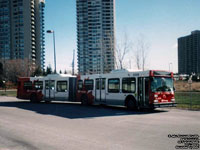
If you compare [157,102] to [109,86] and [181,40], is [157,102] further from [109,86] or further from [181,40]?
[181,40]

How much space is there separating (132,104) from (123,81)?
1940 mm

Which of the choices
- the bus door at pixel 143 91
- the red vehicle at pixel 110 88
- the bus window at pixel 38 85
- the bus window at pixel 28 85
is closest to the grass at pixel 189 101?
the red vehicle at pixel 110 88

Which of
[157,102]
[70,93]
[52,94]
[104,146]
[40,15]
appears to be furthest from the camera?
[40,15]

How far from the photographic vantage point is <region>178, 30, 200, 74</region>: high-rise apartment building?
15150 cm

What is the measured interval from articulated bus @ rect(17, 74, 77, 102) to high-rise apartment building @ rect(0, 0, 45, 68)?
105 meters

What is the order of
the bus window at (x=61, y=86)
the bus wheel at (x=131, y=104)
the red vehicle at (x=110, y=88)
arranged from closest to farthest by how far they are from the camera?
the red vehicle at (x=110, y=88)
the bus wheel at (x=131, y=104)
the bus window at (x=61, y=86)

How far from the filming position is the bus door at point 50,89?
81.0 feet

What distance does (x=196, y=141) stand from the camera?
744 cm

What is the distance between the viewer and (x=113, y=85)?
744 inches

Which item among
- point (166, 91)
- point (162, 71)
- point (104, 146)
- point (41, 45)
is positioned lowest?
point (104, 146)

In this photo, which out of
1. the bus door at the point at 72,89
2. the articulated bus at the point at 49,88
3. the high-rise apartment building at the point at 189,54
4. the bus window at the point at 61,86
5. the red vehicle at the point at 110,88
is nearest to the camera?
the red vehicle at the point at 110,88

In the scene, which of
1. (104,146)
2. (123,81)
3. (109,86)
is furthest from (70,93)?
(104,146)

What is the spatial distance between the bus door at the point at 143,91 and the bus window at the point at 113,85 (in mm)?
2361

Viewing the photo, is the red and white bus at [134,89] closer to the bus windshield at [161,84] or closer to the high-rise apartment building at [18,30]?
the bus windshield at [161,84]
